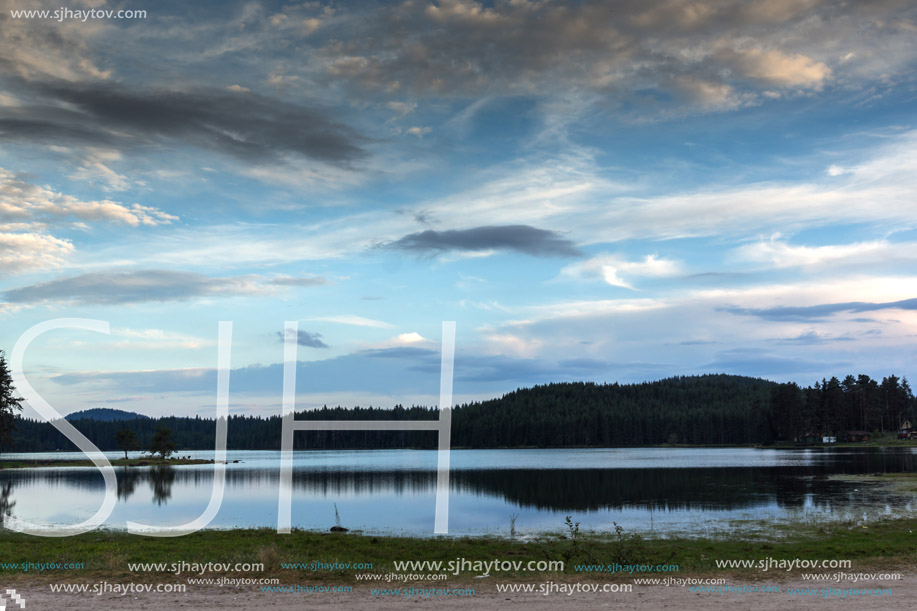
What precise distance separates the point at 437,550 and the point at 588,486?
34718 mm

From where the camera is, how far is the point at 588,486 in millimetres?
56125

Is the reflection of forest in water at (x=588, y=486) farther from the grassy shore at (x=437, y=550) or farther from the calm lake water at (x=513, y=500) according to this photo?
the grassy shore at (x=437, y=550)

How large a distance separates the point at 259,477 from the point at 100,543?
5691 cm

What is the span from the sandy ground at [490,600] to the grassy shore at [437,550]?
6.68 feet

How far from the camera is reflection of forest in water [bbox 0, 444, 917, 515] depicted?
139 ft

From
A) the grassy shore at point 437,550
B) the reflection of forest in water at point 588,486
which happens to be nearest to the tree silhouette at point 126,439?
the reflection of forest in water at point 588,486

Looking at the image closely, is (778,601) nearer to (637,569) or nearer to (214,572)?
(637,569)

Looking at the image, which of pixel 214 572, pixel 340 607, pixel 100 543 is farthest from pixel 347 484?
pixel 340 607

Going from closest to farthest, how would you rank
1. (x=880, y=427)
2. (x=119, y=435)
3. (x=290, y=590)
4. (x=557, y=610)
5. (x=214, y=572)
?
(x=557, y=610), (x=290, y=590), (x=214, y=572), (x=119, y=435), (x=880, y=427)

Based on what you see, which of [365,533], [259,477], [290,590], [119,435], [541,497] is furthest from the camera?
[119,435]

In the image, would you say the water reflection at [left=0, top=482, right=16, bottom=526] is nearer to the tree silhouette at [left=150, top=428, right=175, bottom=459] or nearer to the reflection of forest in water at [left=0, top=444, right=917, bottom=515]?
the reflection of forest in water at [left=0, top=444, right=917, bottom=515]

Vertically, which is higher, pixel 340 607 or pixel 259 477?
pixel 340 607

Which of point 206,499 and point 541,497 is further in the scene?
point 206,499

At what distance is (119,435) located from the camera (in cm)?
12106
